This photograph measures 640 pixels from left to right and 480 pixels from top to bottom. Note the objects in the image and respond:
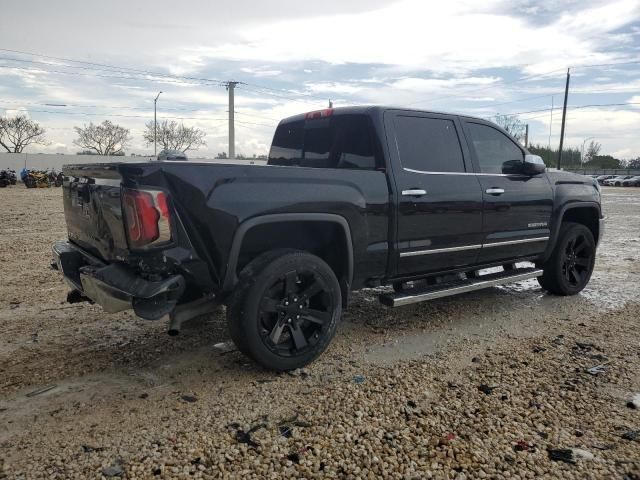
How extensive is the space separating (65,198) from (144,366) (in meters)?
1.54

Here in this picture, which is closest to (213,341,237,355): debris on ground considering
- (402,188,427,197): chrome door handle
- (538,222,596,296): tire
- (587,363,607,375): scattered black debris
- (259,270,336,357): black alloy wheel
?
(259,270,336,357): black alloy wheel

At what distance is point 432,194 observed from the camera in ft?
14.3

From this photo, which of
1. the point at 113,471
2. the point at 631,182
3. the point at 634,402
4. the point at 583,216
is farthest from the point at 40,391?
the point at 631,182

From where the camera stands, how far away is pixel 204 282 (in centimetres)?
Result: 335

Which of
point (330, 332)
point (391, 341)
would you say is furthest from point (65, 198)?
point (391, 341)

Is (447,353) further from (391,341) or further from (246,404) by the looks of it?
(246,404)

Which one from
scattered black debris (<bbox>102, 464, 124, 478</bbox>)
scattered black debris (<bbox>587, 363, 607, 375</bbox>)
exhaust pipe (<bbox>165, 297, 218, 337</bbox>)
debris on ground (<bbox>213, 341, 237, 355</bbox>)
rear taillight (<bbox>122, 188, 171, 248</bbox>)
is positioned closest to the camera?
scattered black debris (<bbox>102, 464, 124, 478</bbox>)

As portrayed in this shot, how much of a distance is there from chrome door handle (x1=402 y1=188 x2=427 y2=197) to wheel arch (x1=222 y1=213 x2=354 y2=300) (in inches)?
25.5

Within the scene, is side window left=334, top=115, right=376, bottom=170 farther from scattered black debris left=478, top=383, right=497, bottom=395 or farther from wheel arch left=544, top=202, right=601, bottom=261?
wheel arch left=544, top=202, right=601, bottom=261

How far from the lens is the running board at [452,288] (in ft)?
13.7

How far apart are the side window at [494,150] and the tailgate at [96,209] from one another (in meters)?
3.34

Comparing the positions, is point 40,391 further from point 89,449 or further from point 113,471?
point 113,471

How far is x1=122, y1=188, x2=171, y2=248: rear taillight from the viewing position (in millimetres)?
3062

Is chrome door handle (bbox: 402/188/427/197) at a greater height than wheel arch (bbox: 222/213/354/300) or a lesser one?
greater
